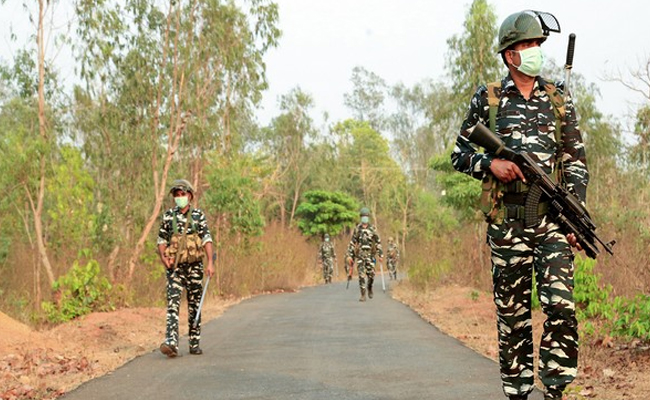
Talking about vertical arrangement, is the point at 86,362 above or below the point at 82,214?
below

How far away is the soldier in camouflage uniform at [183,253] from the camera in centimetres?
884

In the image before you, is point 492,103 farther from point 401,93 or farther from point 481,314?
point 401,93

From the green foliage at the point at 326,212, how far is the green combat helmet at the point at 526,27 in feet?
139

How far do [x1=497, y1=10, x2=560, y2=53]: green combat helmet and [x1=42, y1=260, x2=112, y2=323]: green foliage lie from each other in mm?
10244

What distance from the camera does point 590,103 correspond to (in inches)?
1522

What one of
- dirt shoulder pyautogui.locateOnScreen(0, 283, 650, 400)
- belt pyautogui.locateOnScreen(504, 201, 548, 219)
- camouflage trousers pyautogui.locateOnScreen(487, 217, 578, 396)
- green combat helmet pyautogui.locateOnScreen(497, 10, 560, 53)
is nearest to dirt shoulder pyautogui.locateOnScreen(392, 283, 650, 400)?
dirt shoulder pyautogui.locateOnScreen(0, 283, 650, 400)

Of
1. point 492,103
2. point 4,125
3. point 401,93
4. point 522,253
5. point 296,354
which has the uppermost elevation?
point 401,93

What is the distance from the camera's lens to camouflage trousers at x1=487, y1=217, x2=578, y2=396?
4.33 meters

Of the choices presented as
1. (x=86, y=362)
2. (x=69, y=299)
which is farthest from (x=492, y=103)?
(x=69, y=299)

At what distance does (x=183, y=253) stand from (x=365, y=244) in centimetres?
916

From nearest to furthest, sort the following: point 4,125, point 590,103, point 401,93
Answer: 1. point 4,125
2. point 590,103
3. point 401,93

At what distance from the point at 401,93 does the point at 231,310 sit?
60687 millimetres

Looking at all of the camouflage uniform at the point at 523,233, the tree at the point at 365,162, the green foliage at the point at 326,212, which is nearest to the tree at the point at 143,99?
the camouflage uniform at the point at 523,233

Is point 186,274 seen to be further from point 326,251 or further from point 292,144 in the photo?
point 292,144
